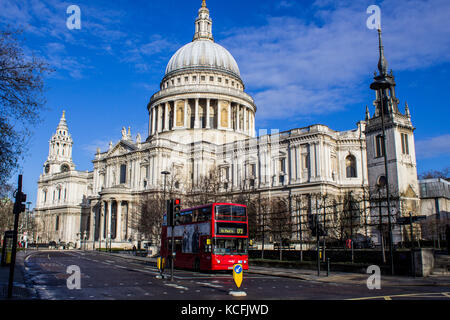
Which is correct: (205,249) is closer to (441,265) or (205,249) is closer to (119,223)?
(441,265)

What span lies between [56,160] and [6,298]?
112329 mm

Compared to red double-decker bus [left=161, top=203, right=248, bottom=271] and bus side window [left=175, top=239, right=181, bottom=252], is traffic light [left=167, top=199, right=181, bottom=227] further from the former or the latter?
bus side window [left=175, top=239, right=181, bottom=252]

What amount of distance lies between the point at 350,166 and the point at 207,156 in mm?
26208

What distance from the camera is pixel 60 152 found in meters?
121

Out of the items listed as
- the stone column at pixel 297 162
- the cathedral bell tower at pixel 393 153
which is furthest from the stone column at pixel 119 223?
the cathedral bell tower at pixel 393 153

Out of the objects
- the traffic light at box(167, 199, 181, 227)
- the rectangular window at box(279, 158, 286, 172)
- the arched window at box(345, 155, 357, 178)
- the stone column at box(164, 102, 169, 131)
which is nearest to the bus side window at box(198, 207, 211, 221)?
the traffic light at box(167, 199, 181, 227)

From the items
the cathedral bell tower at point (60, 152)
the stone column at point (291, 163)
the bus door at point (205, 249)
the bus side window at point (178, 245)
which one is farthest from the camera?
the cathedral bell tower at point (60, 152)

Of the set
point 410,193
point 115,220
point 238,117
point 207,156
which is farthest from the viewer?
point 238,117

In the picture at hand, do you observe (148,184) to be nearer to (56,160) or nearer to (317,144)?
(317,144)

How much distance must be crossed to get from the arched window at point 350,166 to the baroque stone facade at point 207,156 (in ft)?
0.53

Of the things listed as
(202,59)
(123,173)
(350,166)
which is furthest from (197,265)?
(202,59)

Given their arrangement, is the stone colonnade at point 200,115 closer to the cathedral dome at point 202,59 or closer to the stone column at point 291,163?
the cathedral dome at point 202,59

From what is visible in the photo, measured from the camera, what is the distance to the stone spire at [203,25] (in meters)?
105

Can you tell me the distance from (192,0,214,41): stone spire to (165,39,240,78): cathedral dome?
3.33 metres
